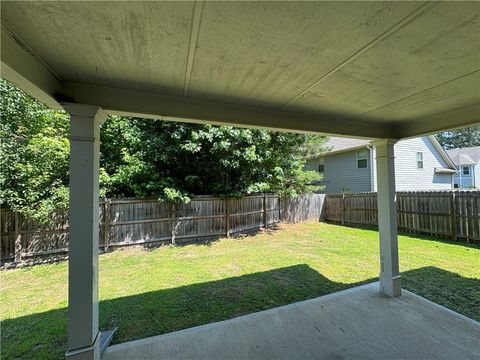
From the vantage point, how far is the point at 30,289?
4430mm

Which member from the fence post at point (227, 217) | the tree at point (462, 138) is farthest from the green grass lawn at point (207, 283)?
the tree at point (462, 138)

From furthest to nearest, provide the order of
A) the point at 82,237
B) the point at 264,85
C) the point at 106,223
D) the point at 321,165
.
Result: the point at 321,165 < the point at 106,223 < the point at 264,85 < the point at 82,237

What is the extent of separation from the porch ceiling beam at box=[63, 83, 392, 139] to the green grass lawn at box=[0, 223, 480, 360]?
256 centimetres

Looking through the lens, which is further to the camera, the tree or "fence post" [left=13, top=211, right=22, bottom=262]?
the tree

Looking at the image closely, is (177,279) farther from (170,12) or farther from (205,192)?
(170,12)

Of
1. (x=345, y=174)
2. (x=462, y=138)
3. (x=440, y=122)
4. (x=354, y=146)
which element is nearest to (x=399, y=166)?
(x=354, y=146)

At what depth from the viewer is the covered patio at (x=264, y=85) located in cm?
141

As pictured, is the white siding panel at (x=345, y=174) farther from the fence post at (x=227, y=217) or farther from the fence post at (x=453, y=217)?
the fence post at (x=227, y=217)

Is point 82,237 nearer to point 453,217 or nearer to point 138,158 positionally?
point 138,158

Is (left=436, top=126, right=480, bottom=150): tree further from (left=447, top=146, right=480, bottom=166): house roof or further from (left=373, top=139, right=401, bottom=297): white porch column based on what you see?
(left=373, top=139, right=401, bottom=297): white porch column

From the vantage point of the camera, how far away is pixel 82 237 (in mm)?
2193

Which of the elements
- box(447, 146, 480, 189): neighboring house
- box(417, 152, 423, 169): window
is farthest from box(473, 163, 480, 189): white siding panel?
box(417, 152, 423, 169): window

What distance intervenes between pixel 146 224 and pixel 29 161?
3170 mm

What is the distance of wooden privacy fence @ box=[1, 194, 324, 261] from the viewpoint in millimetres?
5711
